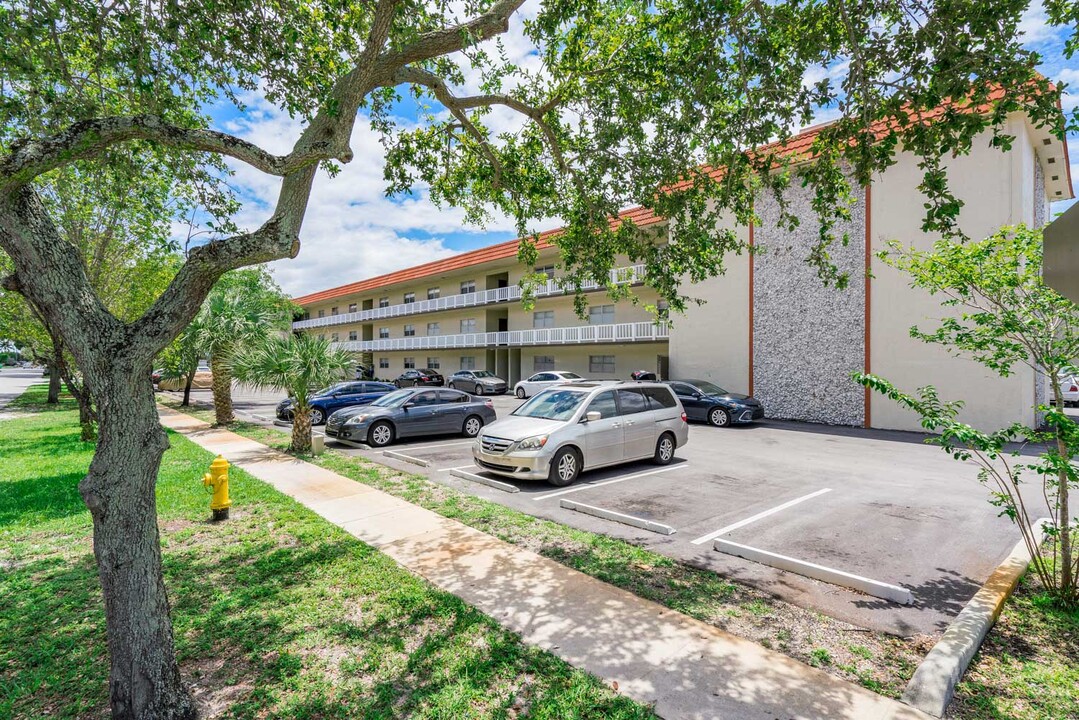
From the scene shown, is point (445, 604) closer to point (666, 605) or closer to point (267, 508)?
point (666, 605)

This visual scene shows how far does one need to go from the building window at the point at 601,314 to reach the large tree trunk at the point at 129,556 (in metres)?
24.5

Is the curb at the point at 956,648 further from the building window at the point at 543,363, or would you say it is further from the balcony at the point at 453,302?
the building window at the point at 543,363

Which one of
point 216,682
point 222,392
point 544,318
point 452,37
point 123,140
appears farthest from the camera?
point 544,318

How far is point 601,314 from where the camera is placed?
27281 mm

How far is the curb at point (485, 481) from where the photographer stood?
27.2 ft

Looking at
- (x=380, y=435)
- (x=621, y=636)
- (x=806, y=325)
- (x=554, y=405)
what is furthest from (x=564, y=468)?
(x=806, y=325)

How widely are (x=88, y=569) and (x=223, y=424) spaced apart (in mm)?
13411

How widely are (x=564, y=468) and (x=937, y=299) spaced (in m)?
13.8

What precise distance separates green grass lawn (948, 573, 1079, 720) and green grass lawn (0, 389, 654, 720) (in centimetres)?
213

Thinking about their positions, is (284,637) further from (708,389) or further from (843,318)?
(843,318)

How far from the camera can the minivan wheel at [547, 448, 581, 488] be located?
8.33 meters

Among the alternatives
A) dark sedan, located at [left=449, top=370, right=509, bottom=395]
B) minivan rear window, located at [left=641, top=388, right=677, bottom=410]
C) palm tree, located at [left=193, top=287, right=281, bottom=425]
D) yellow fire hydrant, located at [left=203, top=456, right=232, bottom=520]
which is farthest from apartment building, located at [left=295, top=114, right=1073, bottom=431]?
palm tree, located at [left=193, top=287, right=281, bottom=425]

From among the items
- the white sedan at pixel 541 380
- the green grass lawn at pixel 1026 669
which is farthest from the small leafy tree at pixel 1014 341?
the white sedan at pixel 541 380

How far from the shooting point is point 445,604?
167 inches
